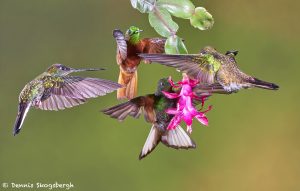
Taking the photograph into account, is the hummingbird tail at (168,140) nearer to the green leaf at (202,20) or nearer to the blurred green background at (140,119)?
the green leaf at (202,20)

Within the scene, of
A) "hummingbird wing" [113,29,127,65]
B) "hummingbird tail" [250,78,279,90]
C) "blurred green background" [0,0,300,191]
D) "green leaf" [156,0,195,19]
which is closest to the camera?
"hummingbird tail" [250,78,279,90]

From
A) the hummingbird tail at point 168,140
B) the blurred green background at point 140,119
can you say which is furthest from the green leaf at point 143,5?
the blurred green background at point 140,119

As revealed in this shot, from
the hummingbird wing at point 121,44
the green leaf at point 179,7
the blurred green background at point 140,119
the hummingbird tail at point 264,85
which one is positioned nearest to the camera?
the hummingbird tail at point 264,85

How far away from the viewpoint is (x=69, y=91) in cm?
96

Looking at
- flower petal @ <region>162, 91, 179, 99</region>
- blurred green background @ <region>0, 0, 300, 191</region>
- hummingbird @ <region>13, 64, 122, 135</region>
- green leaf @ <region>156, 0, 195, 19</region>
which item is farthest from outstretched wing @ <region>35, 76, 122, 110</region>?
blurred green background @ <region>0, 0, 300, 191</region>

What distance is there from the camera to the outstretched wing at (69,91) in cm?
90

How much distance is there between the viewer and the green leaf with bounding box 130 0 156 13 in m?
0.95

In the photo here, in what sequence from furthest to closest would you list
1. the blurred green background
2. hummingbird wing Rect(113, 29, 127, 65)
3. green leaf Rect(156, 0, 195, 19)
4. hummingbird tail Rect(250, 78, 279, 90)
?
the blurred green background
green leaf Rect(156, 0, 195, 19)
hummingbird wing Rect(113, 29, 127, 65)
hummingbird tail Rect(250, 78, 279, 90)

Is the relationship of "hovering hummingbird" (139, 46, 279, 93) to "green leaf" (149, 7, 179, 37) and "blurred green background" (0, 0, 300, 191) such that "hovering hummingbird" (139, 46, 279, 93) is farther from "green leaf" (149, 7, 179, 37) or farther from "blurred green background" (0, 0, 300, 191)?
"blurred green background" (0, 0, 300, 191)

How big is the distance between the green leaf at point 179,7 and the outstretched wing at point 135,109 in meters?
0.16

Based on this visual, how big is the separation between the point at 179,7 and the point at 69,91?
261 millimetres

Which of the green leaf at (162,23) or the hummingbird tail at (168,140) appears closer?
the green leaf at (162,23)

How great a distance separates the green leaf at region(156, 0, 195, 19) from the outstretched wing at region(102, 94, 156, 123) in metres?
0.16

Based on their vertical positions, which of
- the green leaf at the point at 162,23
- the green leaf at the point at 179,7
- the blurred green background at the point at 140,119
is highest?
the green leaf at the point at 179,7
